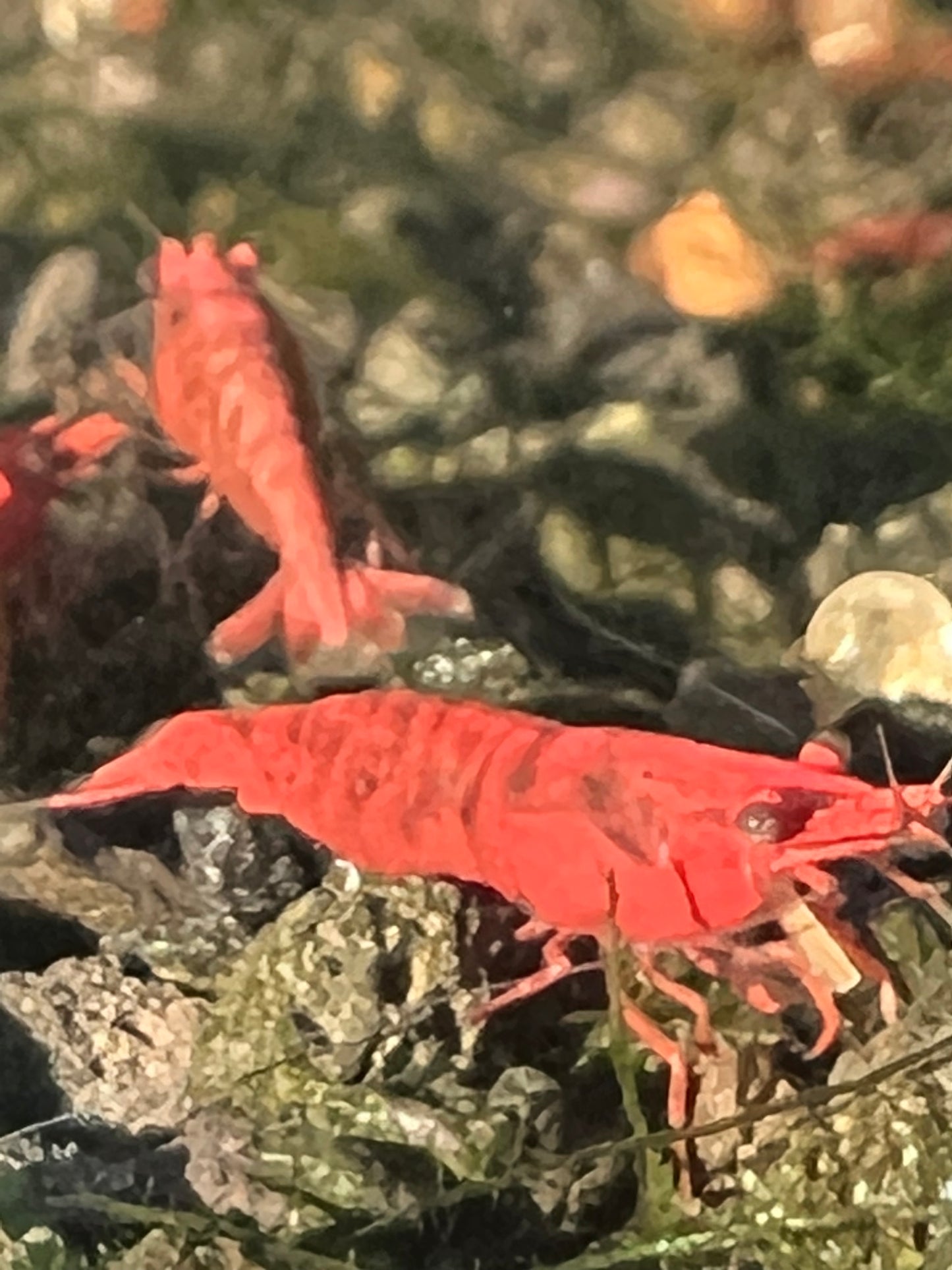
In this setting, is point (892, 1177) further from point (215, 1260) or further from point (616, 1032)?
point (215, 1260)

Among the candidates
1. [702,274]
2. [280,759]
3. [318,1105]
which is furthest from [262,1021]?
[702,274]

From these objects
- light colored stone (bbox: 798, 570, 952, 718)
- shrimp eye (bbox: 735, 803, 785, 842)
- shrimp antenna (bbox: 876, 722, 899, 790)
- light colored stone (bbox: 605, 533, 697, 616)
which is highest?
light colored stone (bbox: 605, 533, 697, 616)

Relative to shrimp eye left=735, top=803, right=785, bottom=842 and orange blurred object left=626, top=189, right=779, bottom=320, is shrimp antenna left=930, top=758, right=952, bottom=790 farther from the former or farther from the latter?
orange blurred object left=626, top=189, right=779, bottom=320

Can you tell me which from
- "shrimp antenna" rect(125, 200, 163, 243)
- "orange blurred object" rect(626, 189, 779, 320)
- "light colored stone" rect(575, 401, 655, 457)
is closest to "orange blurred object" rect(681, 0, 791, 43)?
"orange blurred object" rect(626, 189, 779, 320)

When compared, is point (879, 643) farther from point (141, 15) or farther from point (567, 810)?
point (141, 15)

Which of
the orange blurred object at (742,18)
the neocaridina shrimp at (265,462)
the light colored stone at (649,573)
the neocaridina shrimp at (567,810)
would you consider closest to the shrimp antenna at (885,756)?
the neocaridina shrimp at (567,810)

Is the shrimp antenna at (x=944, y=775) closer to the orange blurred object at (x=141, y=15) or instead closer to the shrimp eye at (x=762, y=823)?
the shrimp eye at (x=762, y=823)
